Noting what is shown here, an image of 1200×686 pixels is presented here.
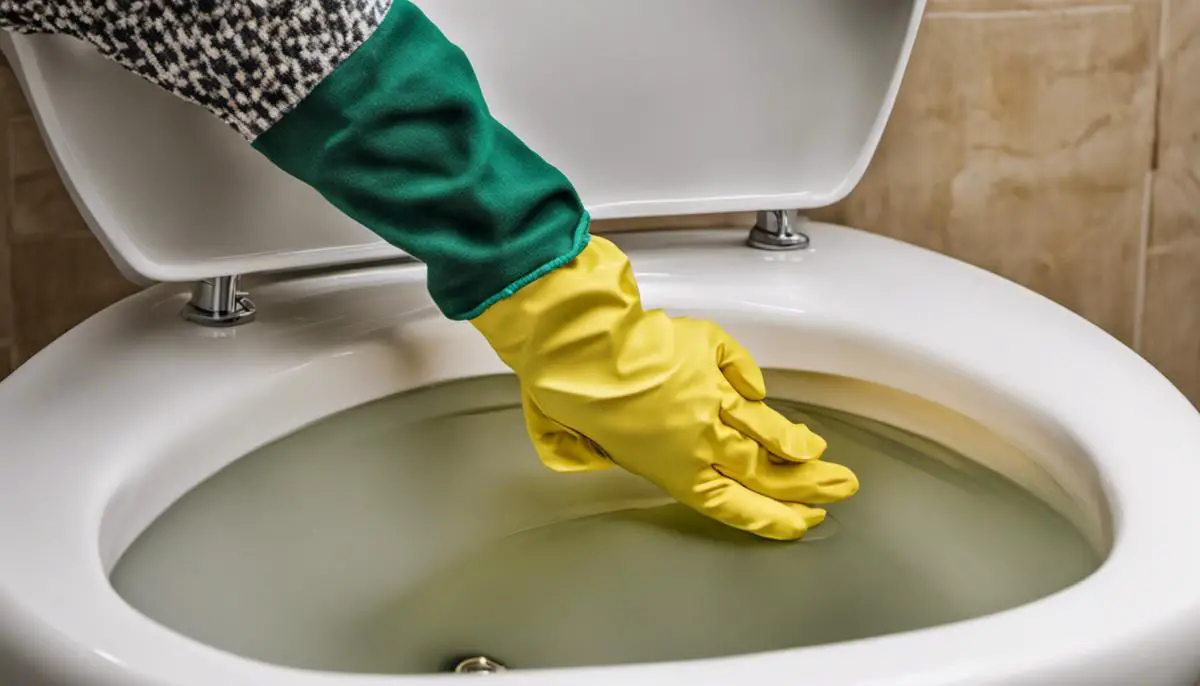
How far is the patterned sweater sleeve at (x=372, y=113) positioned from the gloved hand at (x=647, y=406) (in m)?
0.02

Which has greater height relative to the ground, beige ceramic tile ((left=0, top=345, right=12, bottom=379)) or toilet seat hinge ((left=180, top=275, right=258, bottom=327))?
Answer: toilet seat hinge ((left=180, top=275, right=258, bottom=327))

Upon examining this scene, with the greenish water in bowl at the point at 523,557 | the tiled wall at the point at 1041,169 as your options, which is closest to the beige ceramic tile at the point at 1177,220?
the tiled wall at the point at 1041,169

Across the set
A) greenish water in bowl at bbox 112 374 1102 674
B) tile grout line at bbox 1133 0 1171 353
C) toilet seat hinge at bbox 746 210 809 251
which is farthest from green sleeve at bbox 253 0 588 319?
tile grout line at bbox 1133 0 1171 353

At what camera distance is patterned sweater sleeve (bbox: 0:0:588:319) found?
0.52 m

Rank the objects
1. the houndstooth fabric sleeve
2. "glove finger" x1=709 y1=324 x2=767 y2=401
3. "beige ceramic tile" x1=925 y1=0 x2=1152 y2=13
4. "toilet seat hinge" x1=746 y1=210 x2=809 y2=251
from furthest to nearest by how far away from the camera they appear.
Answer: "beige ceramic tile" x1=925 y1=0 x2=1152 y2=13 < "toilet seat hinge" x1=746 y1=210 x2=809 y2=251 < "glove finger" x1=709 y1=324 x2=767 y2=401 < the houndstooth fabric sleeve

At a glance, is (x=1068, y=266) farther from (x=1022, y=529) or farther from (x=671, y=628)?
(x=671, y=628)

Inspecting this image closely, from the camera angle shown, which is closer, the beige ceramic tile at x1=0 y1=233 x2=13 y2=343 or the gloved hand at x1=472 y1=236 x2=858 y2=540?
the gloved hand at x1=472 y1=236 x2=858 y2=540

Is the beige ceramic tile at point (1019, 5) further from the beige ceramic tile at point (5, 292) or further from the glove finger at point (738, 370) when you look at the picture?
the beige ceramic tile at point (5, 292)

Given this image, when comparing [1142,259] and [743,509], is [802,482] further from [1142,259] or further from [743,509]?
[1142,259]

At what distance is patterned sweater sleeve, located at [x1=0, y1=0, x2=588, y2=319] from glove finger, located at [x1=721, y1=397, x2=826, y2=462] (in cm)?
11

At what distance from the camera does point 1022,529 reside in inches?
22.4

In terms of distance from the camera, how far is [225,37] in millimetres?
523

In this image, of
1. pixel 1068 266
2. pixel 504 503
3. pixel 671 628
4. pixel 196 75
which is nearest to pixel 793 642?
pixel 671 628

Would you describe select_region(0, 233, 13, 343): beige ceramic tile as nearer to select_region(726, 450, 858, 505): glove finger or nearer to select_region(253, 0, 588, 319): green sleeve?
select_region(253, 0, 588, 319): green sleeve
